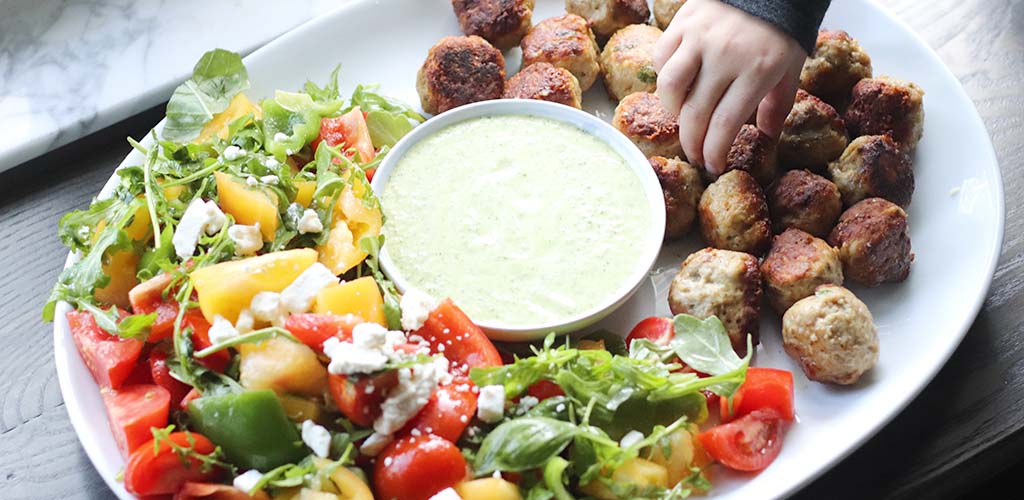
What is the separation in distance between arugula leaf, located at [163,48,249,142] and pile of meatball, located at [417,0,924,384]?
0.57 m

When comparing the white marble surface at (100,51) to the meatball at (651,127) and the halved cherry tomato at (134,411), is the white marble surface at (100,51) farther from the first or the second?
the meatball at (651,127)

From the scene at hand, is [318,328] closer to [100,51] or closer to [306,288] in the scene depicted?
[306,288]

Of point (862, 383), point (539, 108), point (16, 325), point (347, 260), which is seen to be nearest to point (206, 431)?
point (347, 260)

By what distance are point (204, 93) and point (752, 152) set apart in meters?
1.58

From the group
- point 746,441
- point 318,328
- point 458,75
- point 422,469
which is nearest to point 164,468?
point 318,328

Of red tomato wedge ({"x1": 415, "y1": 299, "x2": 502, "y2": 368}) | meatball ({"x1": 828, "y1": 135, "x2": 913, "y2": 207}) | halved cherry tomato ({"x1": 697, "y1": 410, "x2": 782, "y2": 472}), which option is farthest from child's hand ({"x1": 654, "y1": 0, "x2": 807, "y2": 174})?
red tomato wedge ({"x1": 415, "y1": 299, "x2": 502, "y2": 368})

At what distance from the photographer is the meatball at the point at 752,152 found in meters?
2.67

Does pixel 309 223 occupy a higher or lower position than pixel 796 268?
higher

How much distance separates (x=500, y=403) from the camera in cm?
210

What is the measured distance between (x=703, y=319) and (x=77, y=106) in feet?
7.16

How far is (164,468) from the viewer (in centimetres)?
197

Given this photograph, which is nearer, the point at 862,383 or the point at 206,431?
the point at 206,431

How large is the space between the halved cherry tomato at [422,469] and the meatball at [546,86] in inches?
49.1

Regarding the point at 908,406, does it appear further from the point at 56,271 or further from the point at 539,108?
the point at 56,271
